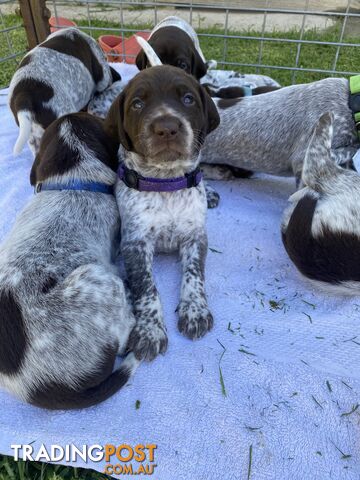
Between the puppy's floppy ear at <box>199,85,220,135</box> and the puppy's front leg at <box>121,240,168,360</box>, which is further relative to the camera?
the puppy's floppy ear at <box>199,85,220,135</box>

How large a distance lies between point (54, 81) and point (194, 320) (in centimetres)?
284

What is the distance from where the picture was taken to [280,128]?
3887 mm

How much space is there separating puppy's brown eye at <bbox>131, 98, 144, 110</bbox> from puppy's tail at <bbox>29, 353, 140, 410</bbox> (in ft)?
5.01

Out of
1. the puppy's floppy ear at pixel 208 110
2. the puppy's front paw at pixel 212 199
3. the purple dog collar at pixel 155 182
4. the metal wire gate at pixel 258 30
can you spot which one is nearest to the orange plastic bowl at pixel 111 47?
the metal wire gate at pixel 258 30

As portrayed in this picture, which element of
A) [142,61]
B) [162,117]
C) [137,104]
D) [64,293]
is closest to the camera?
[64,293]

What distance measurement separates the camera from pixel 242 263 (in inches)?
131

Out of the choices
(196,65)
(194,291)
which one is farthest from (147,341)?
(196,65)

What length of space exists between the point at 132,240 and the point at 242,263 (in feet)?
2.87

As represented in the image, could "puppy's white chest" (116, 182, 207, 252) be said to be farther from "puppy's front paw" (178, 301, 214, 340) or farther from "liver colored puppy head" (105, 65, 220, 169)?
"puppy's front paw" (178, 301, 214, 340)

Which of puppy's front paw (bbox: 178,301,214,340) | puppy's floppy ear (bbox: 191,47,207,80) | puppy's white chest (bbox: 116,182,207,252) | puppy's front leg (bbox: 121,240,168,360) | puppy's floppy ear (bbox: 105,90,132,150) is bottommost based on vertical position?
puppy's front paw (bbox: 178,301,214,340)

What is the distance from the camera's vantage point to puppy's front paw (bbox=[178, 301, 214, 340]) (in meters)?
2.72

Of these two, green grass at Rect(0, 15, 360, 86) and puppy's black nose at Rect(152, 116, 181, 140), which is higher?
puppy's black nose at Rect(152, 116, 181, 140)

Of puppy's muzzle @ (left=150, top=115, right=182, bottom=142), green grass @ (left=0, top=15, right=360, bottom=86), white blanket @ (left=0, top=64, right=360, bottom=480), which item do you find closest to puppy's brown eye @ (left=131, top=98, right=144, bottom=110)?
puppy's muzzle @ (left=150, top=115, right=182, bottom=142)

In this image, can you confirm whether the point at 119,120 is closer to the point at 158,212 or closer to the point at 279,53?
the point at 158,212
